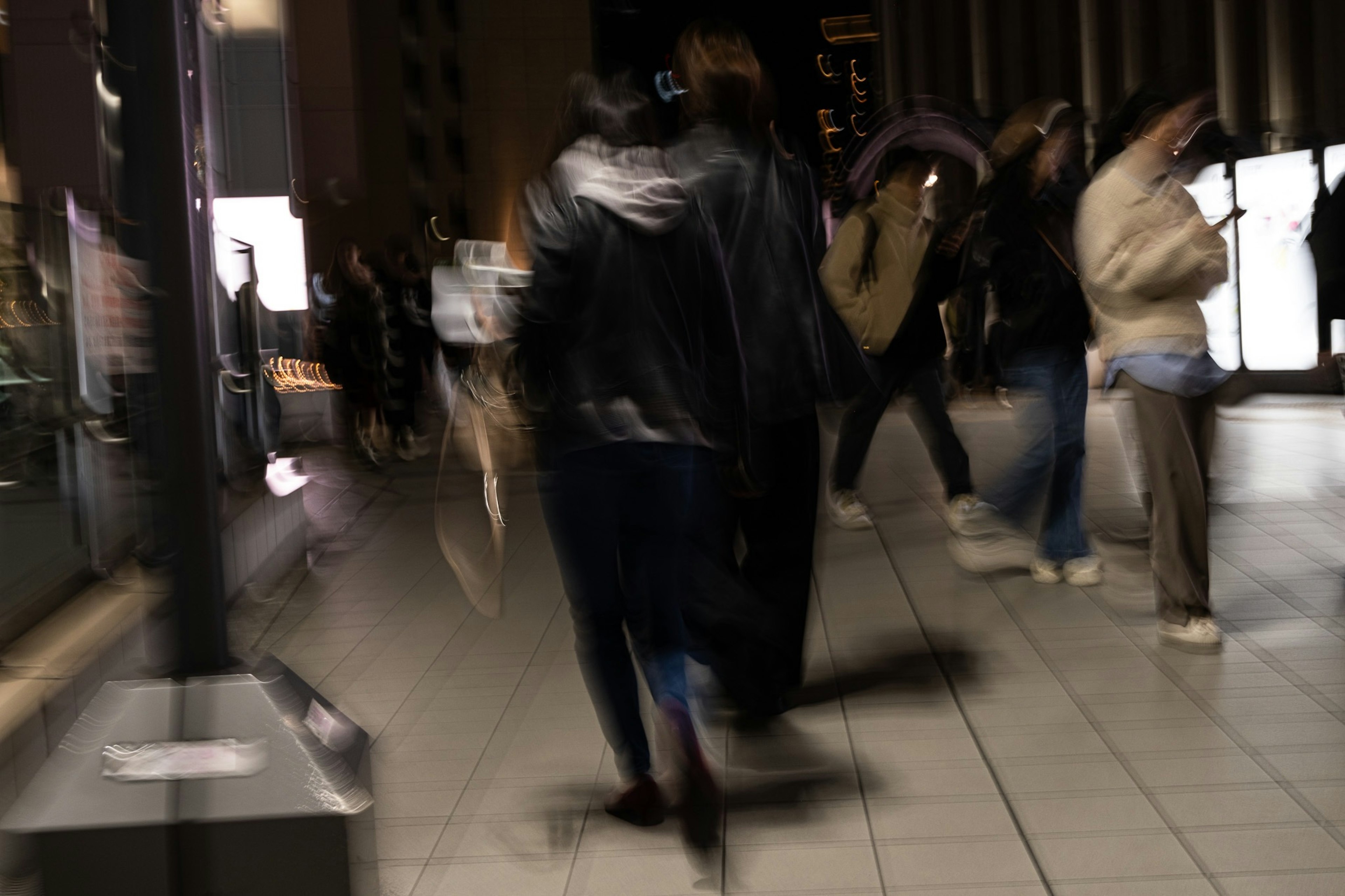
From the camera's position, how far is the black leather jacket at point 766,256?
354 centimetres

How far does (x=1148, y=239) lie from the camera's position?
13.8 feet

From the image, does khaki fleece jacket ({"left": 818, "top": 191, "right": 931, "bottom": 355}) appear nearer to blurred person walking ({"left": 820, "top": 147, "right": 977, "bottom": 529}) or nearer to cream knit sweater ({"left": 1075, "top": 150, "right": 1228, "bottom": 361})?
blurred person walking ({"left": 820, "top": 147, "right": 977, "bottom": 529})

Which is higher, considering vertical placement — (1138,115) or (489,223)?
(489,223)

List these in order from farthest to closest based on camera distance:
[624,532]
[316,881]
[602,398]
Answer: [624,532] → [602,398] → [316,881]

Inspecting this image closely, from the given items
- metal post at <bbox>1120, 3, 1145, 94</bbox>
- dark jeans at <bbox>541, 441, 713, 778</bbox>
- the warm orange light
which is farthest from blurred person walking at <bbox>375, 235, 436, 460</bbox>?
metal post at <bbox>1120, 3, 1145, 94</bbox>

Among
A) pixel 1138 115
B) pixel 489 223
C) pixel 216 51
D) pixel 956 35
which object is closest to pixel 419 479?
pixel 216 51

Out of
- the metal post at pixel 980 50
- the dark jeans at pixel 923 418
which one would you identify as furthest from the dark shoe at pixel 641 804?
the metal post at pixel 980 50

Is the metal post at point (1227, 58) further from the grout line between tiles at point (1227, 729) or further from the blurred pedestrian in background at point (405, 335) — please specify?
the grout line between tiles at point (1227, 729)

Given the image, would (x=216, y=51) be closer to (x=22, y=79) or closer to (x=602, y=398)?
(x=22, y=79)

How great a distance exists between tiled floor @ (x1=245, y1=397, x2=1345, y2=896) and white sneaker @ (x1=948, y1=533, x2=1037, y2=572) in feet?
0.33

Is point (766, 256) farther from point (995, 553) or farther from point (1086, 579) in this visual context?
point (995, 553)

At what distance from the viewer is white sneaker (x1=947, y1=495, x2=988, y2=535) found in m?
6.03

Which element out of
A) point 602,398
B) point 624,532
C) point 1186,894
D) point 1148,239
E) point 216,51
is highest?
point 216,51

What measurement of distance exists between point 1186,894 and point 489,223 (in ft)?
88.8
